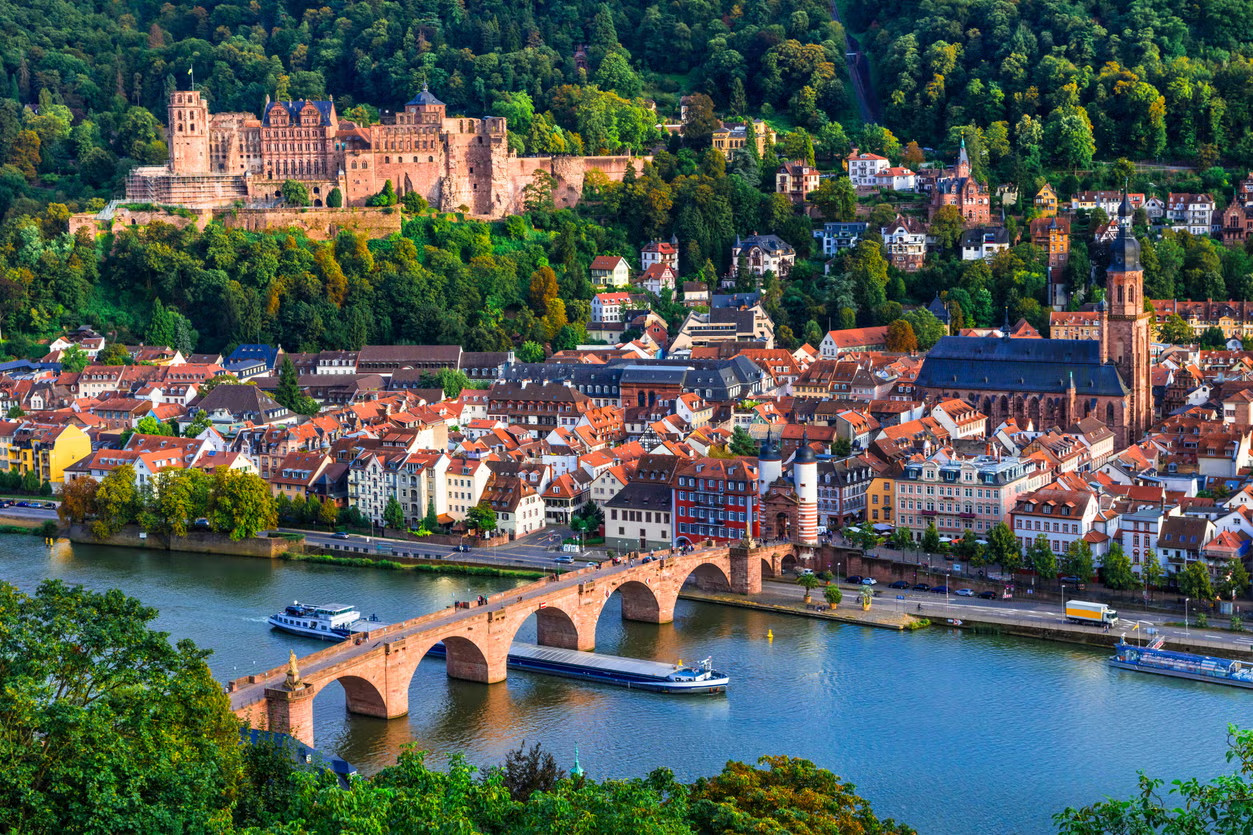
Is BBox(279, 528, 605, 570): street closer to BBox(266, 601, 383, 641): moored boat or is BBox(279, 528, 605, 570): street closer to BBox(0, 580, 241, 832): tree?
BBox(266, 601, 383, 641): moored boat

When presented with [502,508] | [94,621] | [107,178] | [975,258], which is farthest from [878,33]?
[94,621]

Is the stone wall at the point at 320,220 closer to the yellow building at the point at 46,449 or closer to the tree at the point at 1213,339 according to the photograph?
the yellow building at the point at 46,449

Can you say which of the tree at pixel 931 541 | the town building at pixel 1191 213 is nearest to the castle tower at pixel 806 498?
the tree at pixel 931 541

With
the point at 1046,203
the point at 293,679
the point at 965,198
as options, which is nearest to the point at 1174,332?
the point at 1046,203

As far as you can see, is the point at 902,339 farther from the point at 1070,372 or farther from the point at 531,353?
the point at 531,353

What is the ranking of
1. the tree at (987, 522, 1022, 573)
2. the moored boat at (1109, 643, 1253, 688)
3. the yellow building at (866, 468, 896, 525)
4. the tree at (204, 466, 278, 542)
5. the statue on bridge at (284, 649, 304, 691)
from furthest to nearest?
the tree at (204, 466, 278, 542)
the yellow building at (866, 468, 896, 525)
the tree at (987, 522, 1022, 573)
the moored boat at (1109, 643, 1253, 688)
the statue on bridge at (284, 649, 304, 691)

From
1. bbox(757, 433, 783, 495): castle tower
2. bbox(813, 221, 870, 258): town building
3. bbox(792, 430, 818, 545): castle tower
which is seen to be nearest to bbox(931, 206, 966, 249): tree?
bbox(813, 221, 870, 258): town building
